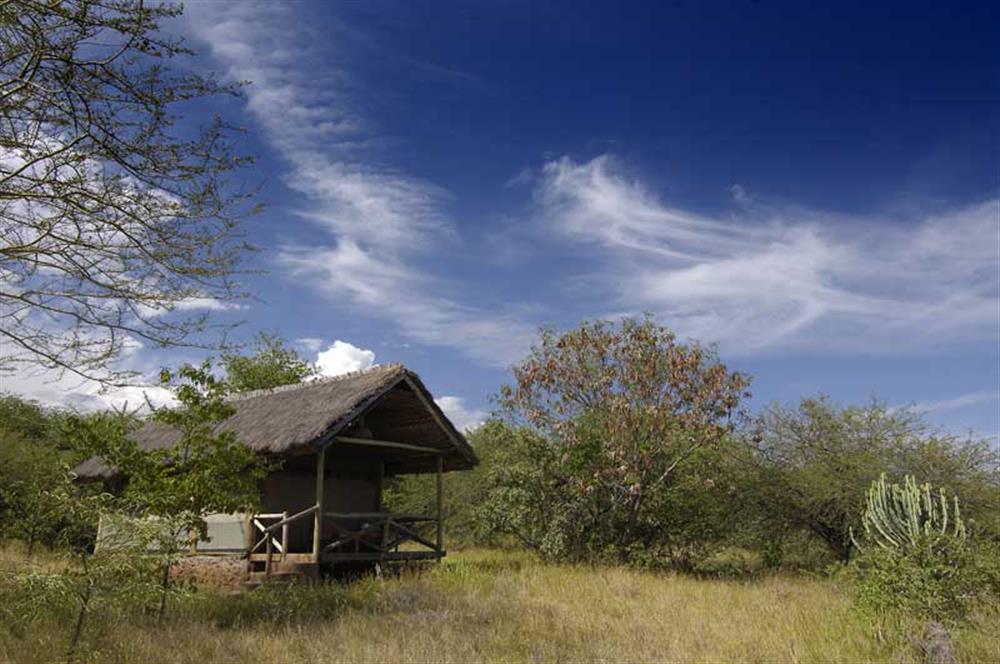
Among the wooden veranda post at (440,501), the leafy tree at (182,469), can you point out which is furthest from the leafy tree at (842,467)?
the leafy tree at (182,469)

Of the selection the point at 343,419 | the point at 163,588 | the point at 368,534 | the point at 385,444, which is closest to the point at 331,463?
the point at 368,534

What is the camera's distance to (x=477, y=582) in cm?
1295

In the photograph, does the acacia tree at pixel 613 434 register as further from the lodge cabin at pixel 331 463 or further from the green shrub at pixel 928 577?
the green shrub at pixel 928 577

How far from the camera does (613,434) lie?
16.6 m

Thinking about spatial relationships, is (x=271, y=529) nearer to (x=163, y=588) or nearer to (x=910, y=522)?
(x=163, y=588)

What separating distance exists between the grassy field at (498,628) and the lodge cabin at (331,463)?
6.81 feet

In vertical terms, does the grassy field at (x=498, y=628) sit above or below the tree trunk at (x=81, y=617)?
below

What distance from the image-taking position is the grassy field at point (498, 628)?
746 centimetres

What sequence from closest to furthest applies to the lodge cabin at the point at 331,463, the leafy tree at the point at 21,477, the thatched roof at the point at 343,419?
the thatched roof at the point at 343,419
the lodge cabin at the point at 331,463
the leafy tree at the point at 21,477

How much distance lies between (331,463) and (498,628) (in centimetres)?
872

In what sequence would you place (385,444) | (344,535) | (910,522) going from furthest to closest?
(344,535) < (385,444) < (910,522)

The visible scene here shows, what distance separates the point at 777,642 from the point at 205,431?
23.7ft

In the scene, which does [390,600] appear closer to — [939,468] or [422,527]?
[939,468]

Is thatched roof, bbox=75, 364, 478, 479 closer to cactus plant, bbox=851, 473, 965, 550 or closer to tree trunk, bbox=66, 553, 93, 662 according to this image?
tree trunk, bbox=66, 553, 93, 662
